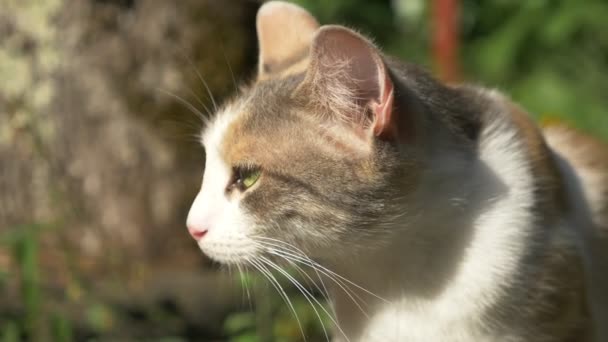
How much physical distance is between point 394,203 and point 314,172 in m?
0.18

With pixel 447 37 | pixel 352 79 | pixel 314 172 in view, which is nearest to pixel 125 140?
pixel 447 37

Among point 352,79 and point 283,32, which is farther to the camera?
point 283,32

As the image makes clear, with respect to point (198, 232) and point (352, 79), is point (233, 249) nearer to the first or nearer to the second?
point (198, 232)

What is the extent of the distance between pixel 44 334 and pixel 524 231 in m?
1.40

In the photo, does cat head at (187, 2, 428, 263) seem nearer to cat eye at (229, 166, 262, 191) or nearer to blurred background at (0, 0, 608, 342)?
cat eye at (229, 166, 262, 191)

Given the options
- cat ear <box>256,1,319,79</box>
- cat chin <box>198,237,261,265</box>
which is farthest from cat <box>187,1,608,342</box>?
cat ear <box>256,1,319,79</box>

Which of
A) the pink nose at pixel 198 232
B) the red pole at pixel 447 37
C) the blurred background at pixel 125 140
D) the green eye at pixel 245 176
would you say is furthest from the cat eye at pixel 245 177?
the red pole at pixel 447 37

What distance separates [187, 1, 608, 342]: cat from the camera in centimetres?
164

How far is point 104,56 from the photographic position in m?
2.96

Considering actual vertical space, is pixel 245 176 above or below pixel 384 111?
below

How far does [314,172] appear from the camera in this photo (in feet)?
5.46

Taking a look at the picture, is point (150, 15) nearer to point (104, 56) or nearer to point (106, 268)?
point (104, 56)

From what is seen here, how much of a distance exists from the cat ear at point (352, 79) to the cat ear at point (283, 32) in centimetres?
42

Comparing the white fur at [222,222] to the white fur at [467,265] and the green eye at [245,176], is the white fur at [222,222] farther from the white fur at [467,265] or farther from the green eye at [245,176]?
the white fur at [467,265]
